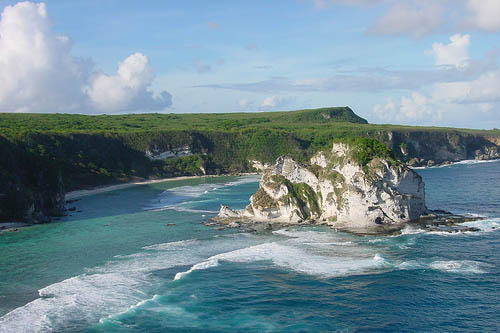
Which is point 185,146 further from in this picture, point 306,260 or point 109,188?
point 306,260

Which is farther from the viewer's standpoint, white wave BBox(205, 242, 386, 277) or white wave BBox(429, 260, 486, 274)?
white wave BBox(205, 242, 386, 277)

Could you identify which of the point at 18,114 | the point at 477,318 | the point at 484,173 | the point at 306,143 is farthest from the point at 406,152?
the point at 18,114

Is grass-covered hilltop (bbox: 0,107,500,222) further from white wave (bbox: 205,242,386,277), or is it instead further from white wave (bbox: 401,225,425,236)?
white wave (bbox: 205,242,386,277)

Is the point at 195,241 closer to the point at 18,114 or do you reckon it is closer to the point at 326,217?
the point at 326,217

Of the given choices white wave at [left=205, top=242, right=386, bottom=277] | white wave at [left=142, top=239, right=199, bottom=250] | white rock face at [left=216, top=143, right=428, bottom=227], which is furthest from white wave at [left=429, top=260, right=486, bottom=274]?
white wave at [left=142, top=239, right=199, bottom=250]

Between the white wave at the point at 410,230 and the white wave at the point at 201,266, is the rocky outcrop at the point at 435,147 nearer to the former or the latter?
the white wave at the point at 410,230

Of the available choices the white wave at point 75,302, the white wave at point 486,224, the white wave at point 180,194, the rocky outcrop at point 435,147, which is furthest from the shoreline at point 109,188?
the white wave at point 486,224

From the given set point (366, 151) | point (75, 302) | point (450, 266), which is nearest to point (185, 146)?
point (366, 151)
